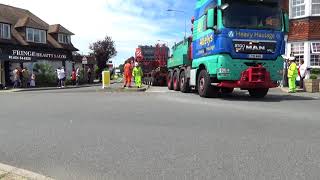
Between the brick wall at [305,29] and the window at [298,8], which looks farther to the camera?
the window at [298,8]

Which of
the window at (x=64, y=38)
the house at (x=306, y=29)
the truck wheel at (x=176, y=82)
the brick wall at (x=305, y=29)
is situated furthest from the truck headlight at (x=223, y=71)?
the window at (x=64, y=38)

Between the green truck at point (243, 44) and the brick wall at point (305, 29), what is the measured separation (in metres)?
10.9

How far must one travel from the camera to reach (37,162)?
7.02m

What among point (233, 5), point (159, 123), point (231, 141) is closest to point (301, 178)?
point (231, 141)

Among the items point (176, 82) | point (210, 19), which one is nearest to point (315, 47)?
point (176, 82)

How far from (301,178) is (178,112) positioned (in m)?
6.83

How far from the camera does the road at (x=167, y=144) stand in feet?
20.6

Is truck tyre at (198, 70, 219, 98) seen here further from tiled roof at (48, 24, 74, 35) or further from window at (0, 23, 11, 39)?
tiled roof at (48, 24, 74, 35)

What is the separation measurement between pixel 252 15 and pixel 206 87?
3.00 m

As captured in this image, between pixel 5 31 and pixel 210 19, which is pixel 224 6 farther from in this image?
pixel 5 31

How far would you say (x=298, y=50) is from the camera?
27.7 meters

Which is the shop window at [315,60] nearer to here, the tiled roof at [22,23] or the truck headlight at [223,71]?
the truck headlight at [223,71]

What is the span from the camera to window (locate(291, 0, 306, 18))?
2708 centimetres

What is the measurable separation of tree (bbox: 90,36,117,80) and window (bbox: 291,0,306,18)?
1919 inches
